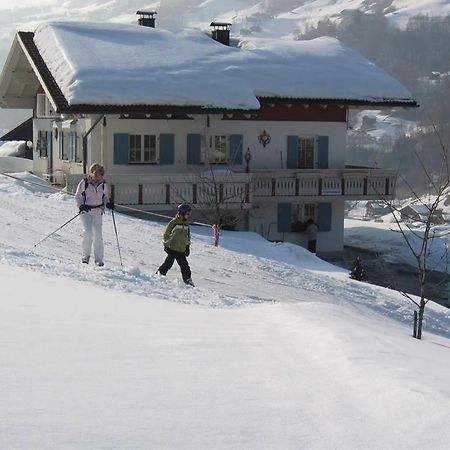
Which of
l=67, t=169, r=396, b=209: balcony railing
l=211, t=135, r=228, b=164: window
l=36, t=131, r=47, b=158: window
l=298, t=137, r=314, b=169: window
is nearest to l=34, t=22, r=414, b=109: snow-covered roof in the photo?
l=298, t=137, r=314, b=169: window

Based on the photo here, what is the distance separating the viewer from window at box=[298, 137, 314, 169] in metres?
29.7

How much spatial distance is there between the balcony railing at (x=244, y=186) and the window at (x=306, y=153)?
4.76 ft

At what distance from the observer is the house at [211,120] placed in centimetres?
2577

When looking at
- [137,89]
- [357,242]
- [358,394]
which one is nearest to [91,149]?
[137,89]

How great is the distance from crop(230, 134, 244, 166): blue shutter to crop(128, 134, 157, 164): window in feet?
8.24

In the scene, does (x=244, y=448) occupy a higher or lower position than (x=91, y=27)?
lower

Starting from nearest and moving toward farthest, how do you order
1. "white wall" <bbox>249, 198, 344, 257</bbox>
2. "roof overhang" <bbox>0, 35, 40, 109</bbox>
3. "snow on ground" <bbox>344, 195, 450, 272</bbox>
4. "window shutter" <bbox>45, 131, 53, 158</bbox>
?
"white wall" <bbox>249, 198, 344, 257</bbox> → "snow on ground" <bbox>344, 195, 450, 272</bbox> → "roof overhang" <bbox>0, 35, 40, 109</bbox> → "window shutter" <bbox>45, 131, 53, 158</bbox>

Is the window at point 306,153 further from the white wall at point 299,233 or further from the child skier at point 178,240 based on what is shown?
the child skier at point 178,240

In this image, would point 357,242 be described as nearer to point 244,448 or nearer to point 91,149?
point 91,149

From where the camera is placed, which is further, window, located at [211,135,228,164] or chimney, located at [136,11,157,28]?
chimney, located at [136,11,157,28]

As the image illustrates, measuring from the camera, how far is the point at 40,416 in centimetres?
466

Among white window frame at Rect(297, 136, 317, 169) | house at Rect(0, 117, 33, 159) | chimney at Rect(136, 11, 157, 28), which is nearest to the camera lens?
white window frame at Rect(297, 136, 317, 169)

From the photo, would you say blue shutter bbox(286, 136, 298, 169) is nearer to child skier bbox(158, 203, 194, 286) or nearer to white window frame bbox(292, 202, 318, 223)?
white window frame bbox(292, 202, 318, 223)

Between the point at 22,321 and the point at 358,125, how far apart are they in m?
163
